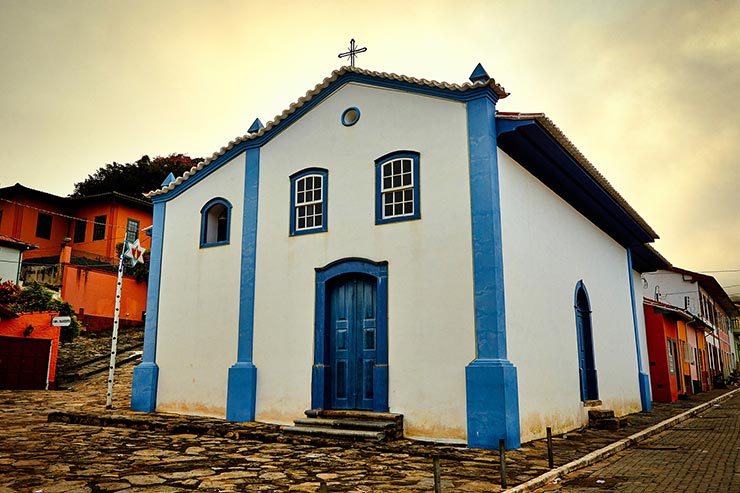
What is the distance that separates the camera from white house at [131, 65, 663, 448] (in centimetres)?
932

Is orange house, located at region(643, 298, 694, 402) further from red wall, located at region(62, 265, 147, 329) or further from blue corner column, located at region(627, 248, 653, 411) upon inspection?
red wall, located at region(62, 265, 147, 329)

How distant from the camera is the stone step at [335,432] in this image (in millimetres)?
8758

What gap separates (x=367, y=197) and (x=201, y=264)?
165 inches

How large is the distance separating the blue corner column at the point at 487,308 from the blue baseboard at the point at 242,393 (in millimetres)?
4270

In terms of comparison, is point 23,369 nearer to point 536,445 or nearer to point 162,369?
point 162,369

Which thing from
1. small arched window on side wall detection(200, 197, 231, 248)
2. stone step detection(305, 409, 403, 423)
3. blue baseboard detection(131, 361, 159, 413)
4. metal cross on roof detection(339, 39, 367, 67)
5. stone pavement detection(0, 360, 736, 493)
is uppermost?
metal cross on roof detection(339, 39, 367, 67)

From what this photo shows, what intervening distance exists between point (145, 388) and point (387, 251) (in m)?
6.30

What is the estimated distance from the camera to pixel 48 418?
10.8 m

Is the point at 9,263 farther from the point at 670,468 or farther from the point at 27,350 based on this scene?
the point at 670,468

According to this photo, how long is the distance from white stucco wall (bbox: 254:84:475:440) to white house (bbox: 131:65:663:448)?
28mm

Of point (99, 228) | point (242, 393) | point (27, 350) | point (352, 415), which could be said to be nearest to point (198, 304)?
point (242, 393)

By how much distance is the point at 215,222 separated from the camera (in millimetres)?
12883

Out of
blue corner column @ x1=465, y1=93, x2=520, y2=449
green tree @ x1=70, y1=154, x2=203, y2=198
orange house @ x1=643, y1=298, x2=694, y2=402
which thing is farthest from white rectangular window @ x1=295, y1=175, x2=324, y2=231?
green tree @ x1=70, y1=154, x2=203, y2=198

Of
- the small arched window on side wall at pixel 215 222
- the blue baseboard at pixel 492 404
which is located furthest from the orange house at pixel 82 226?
the blue baseboard at pixel 492 404
